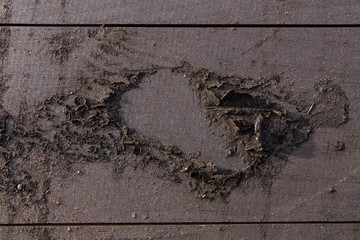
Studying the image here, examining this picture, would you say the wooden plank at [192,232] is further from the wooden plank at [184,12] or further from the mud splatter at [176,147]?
the wooden plank at [184,12]

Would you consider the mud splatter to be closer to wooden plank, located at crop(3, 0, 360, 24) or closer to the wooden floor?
the wooden floor

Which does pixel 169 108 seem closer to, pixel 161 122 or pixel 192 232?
pixel 161 122

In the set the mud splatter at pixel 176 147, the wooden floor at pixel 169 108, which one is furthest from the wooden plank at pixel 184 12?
the mud splatter at pixel 176 147

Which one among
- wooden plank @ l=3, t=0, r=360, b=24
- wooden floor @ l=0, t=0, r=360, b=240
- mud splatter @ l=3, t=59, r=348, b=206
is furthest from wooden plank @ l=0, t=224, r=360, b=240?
wooden plank @ l=3, t=0, r=360, b=24

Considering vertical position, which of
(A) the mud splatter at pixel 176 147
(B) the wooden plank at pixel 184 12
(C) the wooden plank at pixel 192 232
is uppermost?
(B) the wooden plank at pixel 184 12

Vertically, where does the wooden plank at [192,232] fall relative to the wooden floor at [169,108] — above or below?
below

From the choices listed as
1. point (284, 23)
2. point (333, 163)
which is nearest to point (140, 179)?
point (333, 163)
